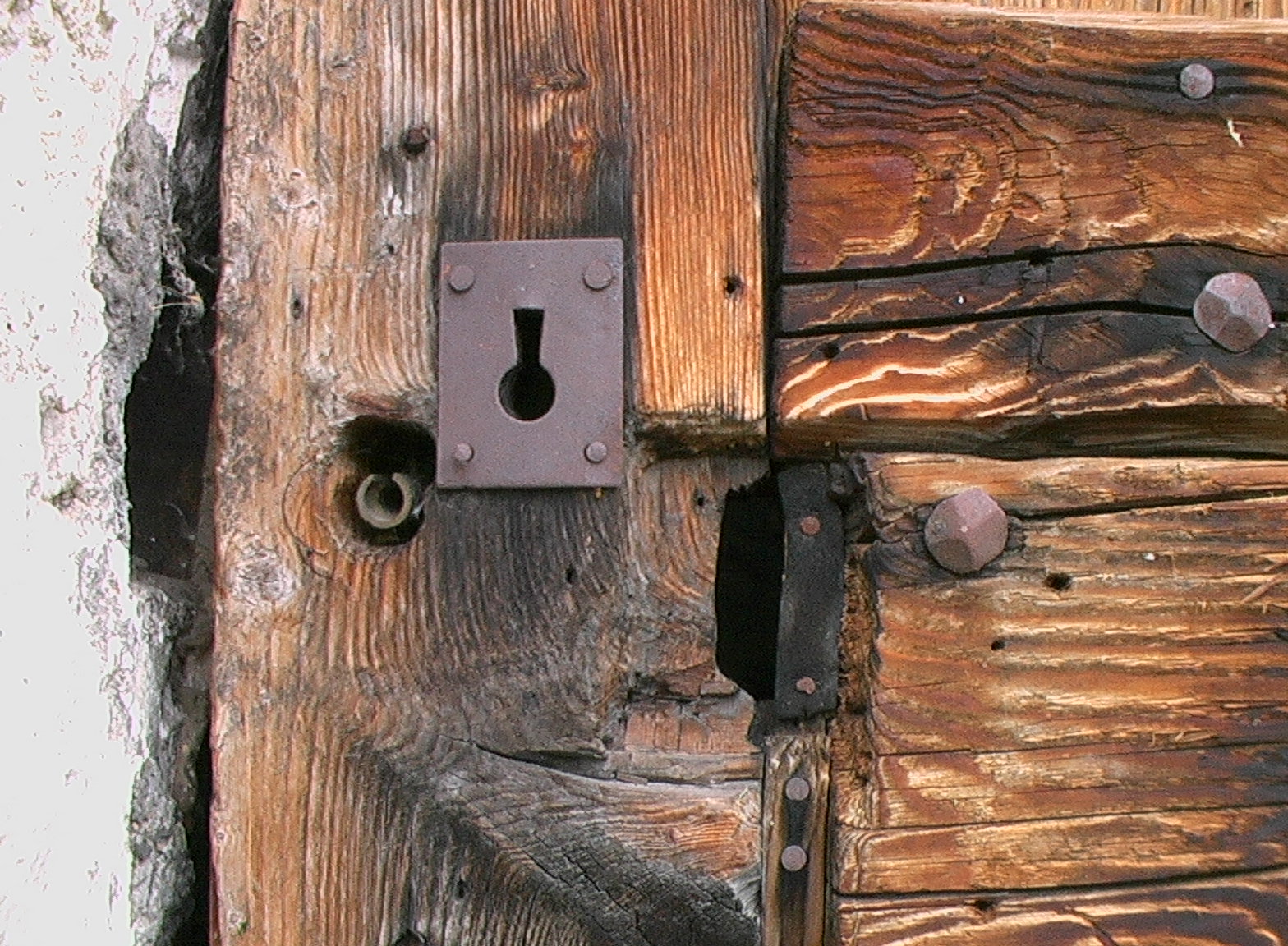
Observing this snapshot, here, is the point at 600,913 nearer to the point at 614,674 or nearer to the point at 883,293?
the point at 614,674

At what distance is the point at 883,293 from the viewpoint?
96 centimetres

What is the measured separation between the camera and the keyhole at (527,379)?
0.97 meters

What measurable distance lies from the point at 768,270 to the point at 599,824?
0.50 m

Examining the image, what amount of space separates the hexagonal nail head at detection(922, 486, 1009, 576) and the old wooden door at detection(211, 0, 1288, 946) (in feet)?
0.06

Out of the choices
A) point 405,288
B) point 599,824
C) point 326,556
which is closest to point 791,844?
point 599,824

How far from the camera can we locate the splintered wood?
95cm

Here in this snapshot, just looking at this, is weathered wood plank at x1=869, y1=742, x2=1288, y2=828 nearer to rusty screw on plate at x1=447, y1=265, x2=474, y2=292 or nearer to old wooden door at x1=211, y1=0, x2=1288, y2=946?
old wooden door at x1=211, y1=0, x2=1288, y2=946

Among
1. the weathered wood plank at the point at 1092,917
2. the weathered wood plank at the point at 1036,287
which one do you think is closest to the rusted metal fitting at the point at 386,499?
the weathered wood plank at the point at 1036,287

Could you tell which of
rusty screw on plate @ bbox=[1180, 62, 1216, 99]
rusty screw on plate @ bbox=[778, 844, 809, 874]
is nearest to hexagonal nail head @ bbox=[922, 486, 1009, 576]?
rusty screw on plate @ bbox=[778, 844, 809, 874]

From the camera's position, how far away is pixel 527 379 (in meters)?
1.02

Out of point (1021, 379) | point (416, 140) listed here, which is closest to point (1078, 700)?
point (1021, 379)

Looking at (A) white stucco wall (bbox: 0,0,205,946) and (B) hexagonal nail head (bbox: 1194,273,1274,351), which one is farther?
(B) hexagonal nail head (bbox: 1194,273,1274,351)

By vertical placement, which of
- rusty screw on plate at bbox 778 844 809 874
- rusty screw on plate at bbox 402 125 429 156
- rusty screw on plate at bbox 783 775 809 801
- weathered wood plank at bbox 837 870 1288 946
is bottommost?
weathered wood plank at bbox 837 870 1288 946

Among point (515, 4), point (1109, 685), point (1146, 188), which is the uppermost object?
point (515, 4)
